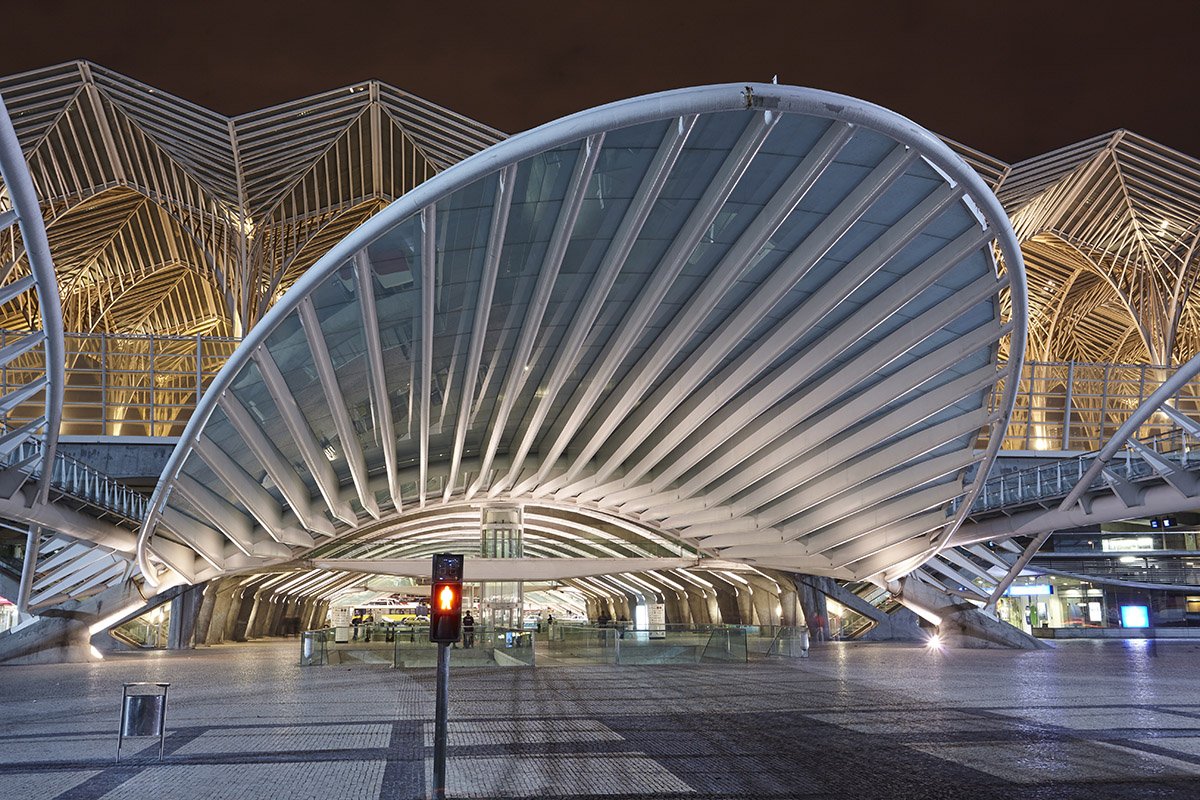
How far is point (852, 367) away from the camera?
24234 millimetres

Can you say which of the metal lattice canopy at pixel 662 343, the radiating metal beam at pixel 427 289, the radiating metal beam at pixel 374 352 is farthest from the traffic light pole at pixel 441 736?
the radiating metal beam at pixel 374 352

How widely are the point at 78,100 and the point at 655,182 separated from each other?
32625 mm

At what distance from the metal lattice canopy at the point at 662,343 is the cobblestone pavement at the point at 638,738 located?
6.25m

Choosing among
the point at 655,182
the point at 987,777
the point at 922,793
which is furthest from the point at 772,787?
the point at 655,182

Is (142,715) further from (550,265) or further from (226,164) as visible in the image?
(226,164)

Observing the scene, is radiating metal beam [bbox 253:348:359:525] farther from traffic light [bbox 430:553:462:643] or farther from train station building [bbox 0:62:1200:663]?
traffic light [bbox 430:553:462:643]

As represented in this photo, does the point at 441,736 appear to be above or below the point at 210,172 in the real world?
below

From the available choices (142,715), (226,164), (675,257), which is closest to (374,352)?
(675,257)

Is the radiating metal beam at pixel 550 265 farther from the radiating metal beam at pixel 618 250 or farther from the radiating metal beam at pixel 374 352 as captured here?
the radiating metal beam at pixel 374 352

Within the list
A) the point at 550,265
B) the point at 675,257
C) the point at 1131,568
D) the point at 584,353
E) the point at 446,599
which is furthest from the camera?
the point at 1131,568

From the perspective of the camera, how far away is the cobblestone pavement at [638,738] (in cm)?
968

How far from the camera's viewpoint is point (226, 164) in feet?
144

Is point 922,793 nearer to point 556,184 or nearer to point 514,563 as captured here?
point 556,184

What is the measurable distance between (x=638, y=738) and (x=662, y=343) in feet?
38.6
